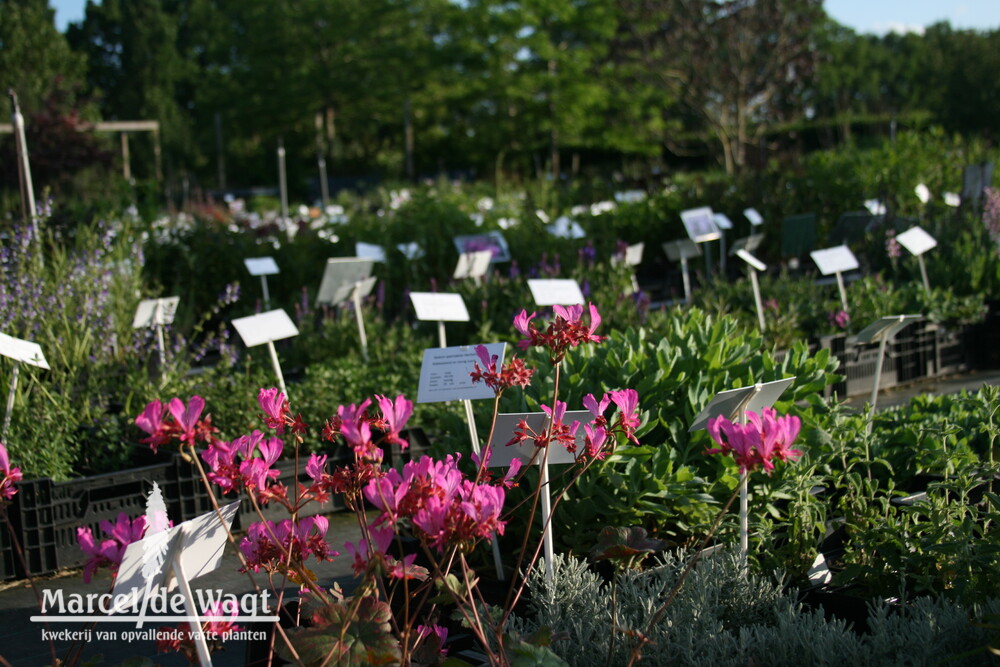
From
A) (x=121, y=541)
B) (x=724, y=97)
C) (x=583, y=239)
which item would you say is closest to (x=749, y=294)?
(x=583, y=239)

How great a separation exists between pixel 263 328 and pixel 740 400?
2558mm

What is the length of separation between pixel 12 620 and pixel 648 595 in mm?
2376

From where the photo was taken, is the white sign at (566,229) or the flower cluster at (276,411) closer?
the flower cluster at (276,411)

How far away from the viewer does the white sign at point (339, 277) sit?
20.0ft

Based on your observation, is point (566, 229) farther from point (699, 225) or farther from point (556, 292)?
point (556, 292)

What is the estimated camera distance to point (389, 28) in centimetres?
3347

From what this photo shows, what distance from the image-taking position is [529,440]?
256 cm

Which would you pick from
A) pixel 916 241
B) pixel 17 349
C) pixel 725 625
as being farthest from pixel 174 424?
pixel 916 241

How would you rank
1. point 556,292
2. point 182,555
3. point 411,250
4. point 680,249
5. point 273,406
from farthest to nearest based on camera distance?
point 411,250 < point 680,249 < point 556,292 < point 273,406 < point 182,555

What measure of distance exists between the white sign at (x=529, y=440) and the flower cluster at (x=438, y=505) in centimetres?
50

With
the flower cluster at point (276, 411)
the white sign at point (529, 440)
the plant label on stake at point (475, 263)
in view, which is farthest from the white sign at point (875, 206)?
the flower cluster at point (276, 411)

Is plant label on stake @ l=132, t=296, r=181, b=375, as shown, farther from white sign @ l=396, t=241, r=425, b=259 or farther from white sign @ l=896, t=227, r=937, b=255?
white sign @ l=896, t=227, r=937, b=255

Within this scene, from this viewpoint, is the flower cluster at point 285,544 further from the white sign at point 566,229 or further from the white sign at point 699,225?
the white sign at point 566,229

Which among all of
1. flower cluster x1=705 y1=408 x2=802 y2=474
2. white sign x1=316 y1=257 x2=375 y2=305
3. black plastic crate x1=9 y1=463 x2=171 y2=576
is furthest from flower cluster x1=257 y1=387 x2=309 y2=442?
white sign x1=316 y1=257 x2=375 y2=305
